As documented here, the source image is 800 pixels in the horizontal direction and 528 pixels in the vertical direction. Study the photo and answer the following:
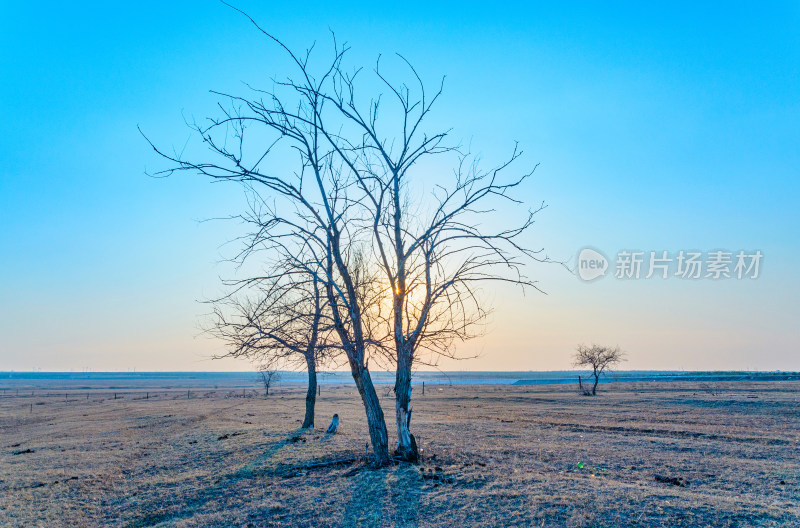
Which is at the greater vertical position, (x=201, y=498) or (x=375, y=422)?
(x=375, y=422)

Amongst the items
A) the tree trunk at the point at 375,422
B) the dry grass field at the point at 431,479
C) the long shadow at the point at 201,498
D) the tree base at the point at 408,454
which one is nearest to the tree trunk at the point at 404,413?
the tree base at the point at 408,454

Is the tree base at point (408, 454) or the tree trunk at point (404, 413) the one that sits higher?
the tree trunk at point (404, 413)

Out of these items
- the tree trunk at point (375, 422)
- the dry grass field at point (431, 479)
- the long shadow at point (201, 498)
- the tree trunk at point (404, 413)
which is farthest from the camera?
the tree trunk at point (404, 413)

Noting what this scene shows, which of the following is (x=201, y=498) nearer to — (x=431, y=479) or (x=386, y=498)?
(x=386, y=498)

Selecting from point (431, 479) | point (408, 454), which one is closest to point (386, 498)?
point (431, 479)

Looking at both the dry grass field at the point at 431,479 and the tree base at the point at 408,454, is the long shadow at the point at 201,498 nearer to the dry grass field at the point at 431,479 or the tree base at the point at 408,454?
the dry grass field at the point at 431,479

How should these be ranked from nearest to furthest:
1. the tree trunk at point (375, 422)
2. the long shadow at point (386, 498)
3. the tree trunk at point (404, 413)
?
the long shadow at point (386, 498), the tree trunk at point (375, 422), the tree trunk at point (404, 413)

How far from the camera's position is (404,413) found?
41.9 feet

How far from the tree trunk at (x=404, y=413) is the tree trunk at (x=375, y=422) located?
39 cm

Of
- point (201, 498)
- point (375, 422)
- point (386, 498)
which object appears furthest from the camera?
point (375, 422)

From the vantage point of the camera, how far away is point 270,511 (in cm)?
962

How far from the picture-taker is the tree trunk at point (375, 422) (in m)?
12.6

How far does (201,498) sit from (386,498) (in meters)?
4.16

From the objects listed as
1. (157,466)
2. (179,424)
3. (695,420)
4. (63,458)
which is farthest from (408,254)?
(179,424)
